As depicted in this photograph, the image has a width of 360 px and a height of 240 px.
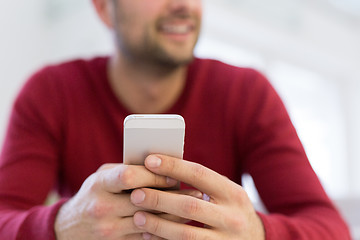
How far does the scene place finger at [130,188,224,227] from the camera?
42cm

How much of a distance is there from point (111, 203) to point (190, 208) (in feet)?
0.28

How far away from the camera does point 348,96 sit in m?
3.84

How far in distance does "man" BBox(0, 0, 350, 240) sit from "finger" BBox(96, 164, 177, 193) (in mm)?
52

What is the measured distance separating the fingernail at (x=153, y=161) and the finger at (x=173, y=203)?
1.2 inches

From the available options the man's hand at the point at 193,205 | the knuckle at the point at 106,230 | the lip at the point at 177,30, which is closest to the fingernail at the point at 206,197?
the man's hand at the point at 193,205

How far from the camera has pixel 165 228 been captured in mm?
423

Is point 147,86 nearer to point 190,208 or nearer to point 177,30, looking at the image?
point 177,30

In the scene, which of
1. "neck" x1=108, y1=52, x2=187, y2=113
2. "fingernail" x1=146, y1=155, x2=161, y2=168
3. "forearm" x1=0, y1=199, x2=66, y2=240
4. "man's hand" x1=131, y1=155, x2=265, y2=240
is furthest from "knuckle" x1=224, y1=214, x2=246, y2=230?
"neck" x1=108, y1=52, x2=187, y2=113

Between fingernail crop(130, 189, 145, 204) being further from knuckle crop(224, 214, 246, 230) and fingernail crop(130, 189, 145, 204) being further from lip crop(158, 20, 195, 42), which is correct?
lip crop(158, 20, 195, 42)

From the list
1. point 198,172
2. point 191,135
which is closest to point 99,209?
point 198,172

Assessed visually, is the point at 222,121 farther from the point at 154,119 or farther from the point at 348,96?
the point at 348,96

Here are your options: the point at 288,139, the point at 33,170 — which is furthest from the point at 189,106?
the point at 33,170

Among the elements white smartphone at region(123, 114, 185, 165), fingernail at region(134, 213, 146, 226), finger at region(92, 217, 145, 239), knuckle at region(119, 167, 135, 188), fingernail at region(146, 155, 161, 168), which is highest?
white smartphone at region(123, 114, 185, 165)

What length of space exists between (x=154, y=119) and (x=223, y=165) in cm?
35
